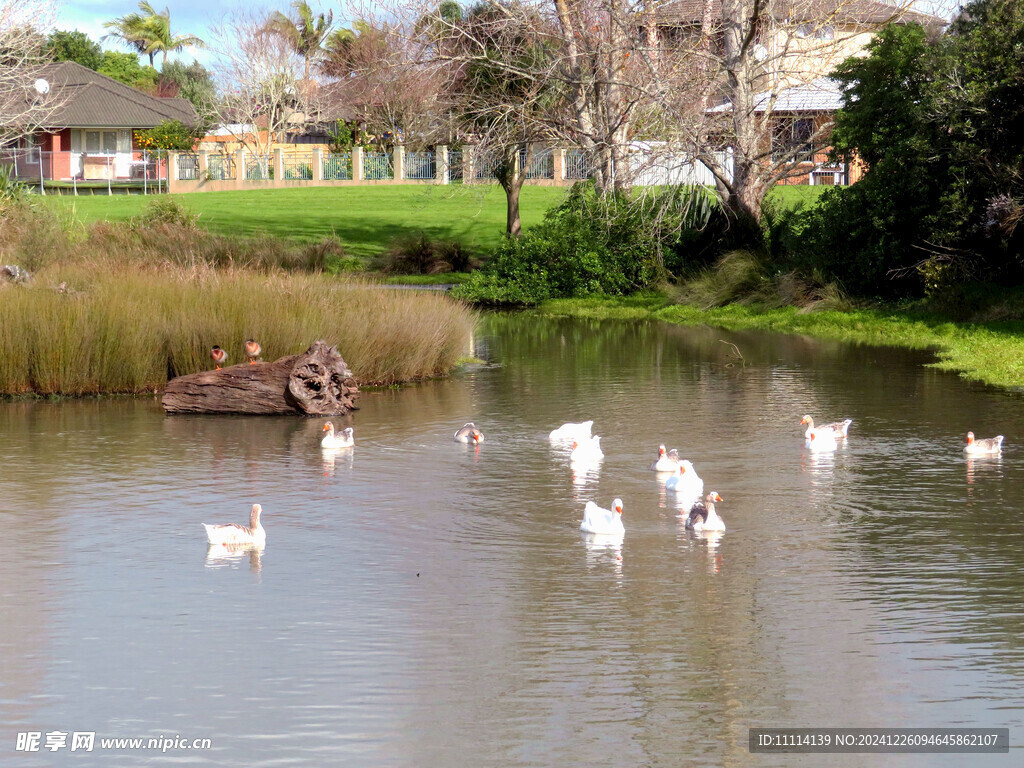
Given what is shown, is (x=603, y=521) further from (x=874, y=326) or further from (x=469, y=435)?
(x=874, y=326)

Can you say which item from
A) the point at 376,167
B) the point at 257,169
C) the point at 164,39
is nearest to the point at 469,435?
the point at 376,167

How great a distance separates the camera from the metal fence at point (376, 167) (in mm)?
64562

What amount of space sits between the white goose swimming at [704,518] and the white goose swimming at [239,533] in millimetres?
3146

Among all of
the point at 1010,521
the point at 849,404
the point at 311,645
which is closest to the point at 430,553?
the point at 311,645

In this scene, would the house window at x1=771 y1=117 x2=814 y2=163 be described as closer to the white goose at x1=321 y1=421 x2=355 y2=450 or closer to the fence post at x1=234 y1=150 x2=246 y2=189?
the white goose at x1=321 y1=421 x2=355 y2=450

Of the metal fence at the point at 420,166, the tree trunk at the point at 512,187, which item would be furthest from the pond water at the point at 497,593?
the metal fence at the point at 420,166

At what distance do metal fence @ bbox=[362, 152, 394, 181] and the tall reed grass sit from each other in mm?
45684

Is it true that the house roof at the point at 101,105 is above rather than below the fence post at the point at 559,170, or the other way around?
above

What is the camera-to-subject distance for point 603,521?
987cm

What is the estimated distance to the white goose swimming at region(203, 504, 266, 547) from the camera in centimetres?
961

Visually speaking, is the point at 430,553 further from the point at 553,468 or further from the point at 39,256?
the point at 39,256

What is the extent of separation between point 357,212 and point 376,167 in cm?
1334

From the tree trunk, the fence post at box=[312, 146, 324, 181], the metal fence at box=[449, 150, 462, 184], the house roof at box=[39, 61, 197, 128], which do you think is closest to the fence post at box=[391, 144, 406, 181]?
the fence post at box=[312, 146, 324, 181]

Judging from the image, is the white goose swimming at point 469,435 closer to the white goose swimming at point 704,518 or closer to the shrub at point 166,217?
the white goose swimming at point 704,518
